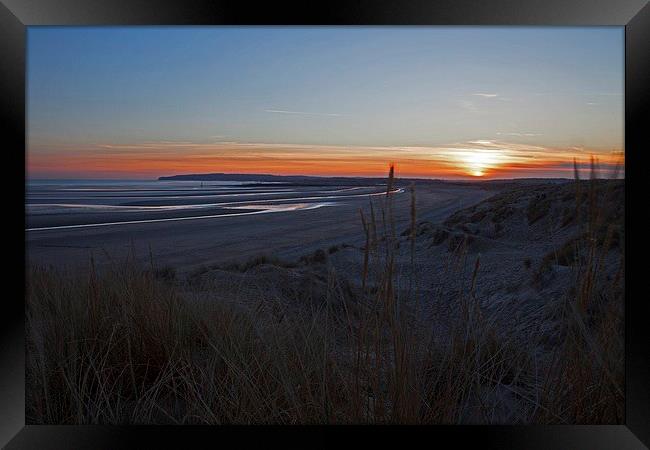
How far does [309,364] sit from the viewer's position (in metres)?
1.72

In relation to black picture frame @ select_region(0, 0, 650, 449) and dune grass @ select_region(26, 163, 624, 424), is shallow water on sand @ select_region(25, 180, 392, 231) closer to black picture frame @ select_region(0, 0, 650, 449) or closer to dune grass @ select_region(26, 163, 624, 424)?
dune grass @ select_region(26, 163, 624, 424)

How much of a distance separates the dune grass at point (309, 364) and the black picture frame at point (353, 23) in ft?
0.26

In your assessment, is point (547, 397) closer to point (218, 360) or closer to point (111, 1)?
point (218, 360)

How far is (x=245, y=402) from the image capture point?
170 centimetres

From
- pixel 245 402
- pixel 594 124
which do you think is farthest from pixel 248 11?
pixel 594 124

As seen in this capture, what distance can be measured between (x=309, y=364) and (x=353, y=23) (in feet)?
3.55

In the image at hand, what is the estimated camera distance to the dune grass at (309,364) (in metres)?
1.60

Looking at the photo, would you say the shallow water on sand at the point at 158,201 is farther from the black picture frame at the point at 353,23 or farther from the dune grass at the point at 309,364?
the black picture frame at the point at 353,23

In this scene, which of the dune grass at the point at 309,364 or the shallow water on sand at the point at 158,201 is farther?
the shallow water on sand at the point at 158,201

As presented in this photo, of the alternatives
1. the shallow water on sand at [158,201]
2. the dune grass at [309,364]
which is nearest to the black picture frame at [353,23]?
the dune grass at [309,364]

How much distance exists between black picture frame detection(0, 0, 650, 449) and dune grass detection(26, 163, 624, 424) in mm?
80

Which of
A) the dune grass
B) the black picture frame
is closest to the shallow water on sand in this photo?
the dune grass

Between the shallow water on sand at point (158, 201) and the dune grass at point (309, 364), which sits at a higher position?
the shallow water on sand at point (158, 201)

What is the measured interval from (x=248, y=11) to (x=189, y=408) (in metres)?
1.29
